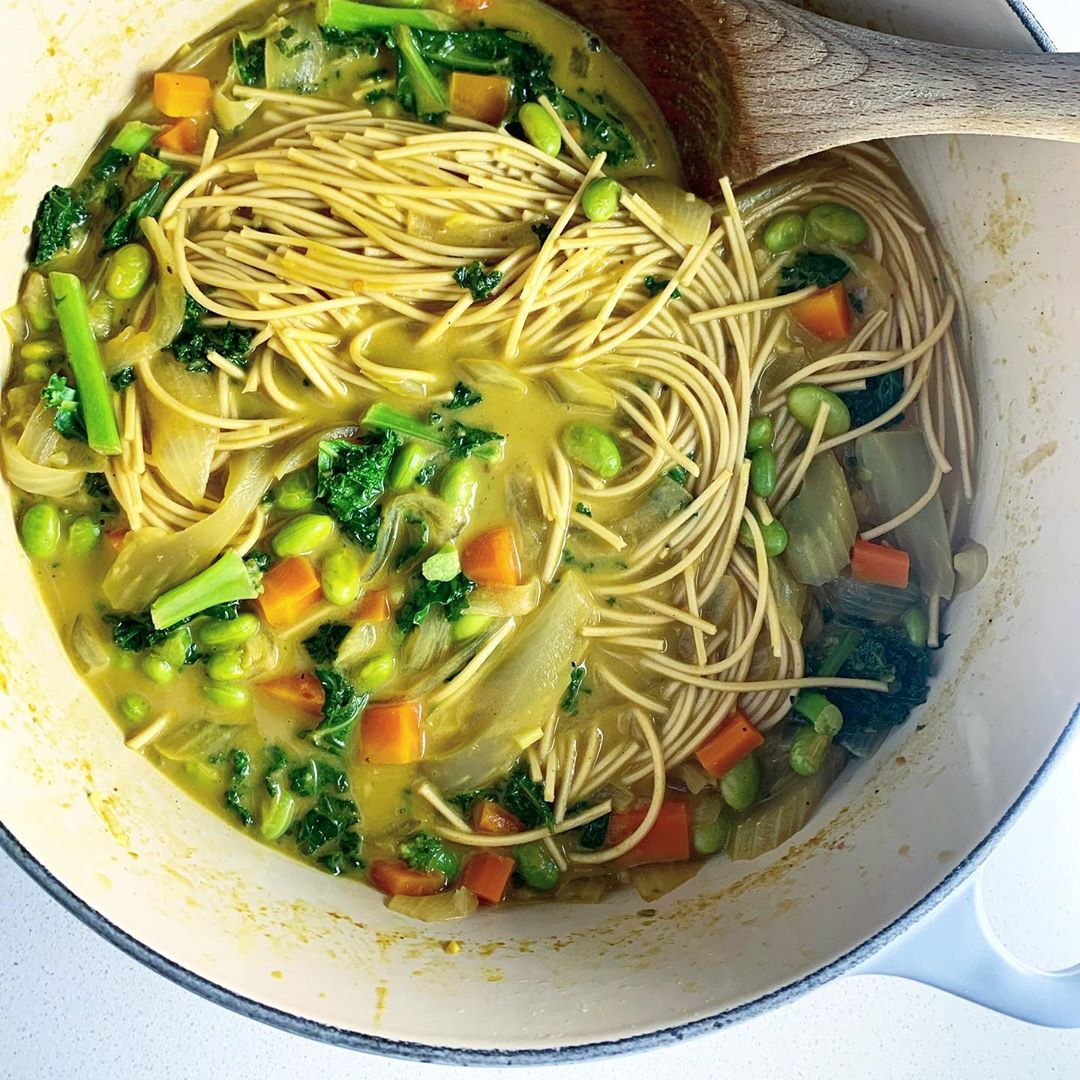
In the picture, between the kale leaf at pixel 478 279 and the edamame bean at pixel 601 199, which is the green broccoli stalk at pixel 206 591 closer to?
the kale leaf at pixel 478 279

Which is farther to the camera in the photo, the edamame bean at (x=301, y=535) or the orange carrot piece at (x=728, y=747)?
the orange carrot piece at (x=728, y=747)

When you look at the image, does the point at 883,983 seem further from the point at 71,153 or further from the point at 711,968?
the point at 71,153

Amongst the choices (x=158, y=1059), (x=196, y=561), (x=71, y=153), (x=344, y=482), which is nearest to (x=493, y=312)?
(x=344, y=482)

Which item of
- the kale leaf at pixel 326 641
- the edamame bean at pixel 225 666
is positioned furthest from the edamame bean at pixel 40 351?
the kale leaf at pixel 326 641

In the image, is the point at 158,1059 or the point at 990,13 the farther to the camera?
the point at 158,1059

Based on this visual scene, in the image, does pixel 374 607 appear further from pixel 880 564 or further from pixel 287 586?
pixel 880 564

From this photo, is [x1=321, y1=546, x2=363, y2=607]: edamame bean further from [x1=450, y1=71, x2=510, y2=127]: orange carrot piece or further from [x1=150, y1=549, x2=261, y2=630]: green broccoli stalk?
[x1=450, y1=71, x2=510, y2=127]: orange carrot piece
